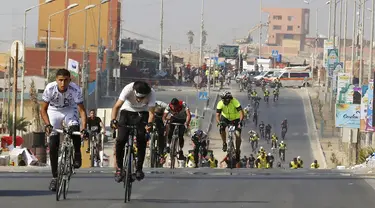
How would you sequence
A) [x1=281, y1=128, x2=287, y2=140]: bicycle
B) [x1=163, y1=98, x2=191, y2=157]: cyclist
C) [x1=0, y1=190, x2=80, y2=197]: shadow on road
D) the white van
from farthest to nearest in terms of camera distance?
the white van → [x1=281, y1=128, x2=287, y2=140]: bicycle → [x1=163, y1=98, x2=191, y2=157]: cyclist → [x1=0, y1=190, x2=80, y2=197]: shadow on road

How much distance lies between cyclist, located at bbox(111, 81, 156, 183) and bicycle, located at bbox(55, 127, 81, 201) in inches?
21.9

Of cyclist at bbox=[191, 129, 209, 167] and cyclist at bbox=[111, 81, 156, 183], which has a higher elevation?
cyclist at bbox=[111, 81, 156, 183]

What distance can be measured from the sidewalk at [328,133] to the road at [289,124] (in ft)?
3.11

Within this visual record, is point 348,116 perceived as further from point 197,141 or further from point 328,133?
point 328,133

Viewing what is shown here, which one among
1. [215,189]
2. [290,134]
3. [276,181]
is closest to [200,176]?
[276,181]

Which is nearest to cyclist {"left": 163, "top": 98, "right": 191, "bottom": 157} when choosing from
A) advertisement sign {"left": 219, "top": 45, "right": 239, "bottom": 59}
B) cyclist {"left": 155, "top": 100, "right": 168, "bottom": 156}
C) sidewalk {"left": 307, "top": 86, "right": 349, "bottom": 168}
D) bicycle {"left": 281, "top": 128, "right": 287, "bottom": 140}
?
cyclist {"left": 155, "top": 100, "right": 168, "bottom": 156}

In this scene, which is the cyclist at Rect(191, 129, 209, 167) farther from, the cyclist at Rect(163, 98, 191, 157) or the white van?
the white van

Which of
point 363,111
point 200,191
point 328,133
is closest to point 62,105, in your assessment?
point 200,191

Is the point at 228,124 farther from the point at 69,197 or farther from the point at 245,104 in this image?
the point at 245,104

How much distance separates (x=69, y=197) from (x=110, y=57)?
306 feet

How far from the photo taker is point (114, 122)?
1370 cm

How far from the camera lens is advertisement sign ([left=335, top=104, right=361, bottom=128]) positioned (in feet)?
155

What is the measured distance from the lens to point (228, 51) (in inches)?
6329

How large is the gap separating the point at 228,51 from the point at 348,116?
372 feet
